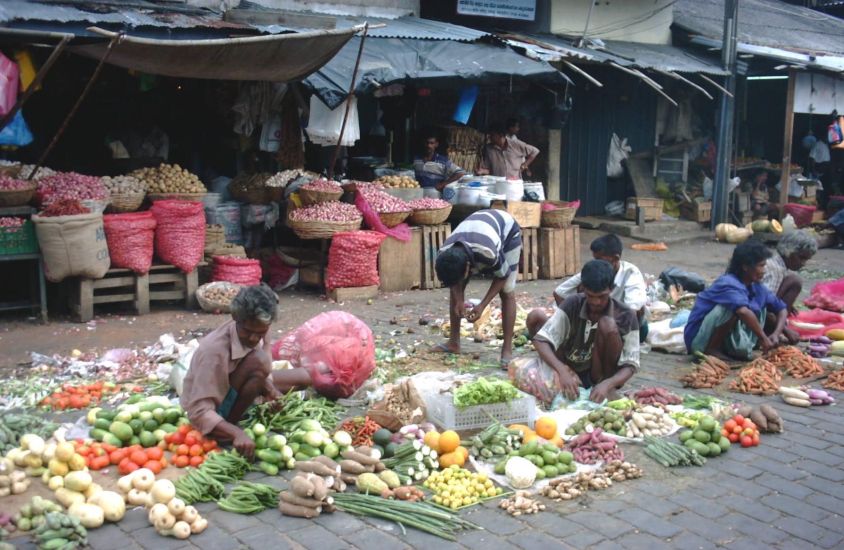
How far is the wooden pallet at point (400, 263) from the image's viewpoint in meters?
10.6

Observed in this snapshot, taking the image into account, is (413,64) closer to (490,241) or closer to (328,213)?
(328,213)

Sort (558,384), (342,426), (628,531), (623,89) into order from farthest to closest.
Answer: (623,89), (558,384), (342,426), (628,531)

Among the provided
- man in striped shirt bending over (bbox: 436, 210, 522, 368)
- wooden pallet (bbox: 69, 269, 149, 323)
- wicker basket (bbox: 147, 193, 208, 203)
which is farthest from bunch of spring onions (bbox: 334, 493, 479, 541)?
wicker basket (bbox: 147, 193, 208, 203)

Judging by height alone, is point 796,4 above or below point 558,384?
above

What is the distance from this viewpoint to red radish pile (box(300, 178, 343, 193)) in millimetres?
10266

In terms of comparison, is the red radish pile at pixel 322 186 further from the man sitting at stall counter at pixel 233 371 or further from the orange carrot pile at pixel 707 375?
the man sitting at stall counter at pixel 233 371

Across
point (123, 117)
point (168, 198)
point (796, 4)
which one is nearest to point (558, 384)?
point (168, 198)

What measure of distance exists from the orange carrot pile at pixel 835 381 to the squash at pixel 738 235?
29.3ft

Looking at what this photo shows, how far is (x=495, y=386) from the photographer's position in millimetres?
5500

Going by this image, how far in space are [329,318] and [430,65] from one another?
554cm

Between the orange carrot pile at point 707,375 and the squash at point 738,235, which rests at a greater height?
the squash at point 738,235

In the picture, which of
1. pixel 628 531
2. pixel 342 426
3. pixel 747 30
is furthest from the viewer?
pixel 747 30

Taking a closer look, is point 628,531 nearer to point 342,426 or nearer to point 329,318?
point 342,426

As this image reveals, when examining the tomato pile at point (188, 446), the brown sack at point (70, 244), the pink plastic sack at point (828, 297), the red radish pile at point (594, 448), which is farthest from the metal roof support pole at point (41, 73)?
the pink plastic sack at point (828, 297)
